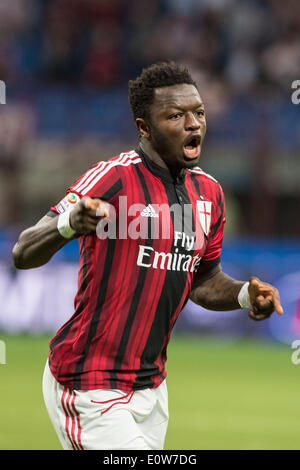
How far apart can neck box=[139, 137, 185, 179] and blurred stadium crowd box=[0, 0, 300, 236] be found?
9.24m

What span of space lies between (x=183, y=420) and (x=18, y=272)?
5002mm

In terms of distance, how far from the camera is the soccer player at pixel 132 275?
4078 mm

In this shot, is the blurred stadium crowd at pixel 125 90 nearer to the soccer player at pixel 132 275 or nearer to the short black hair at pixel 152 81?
the short black hair at pixel 152 81

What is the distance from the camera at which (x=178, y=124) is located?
4.28m

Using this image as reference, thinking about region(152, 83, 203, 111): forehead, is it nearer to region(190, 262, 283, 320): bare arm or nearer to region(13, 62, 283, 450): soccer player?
region(13, 62, 283, 450): soccer player

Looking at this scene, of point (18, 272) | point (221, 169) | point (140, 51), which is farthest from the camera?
point (140, 51)

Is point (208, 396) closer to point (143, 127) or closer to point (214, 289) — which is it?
point (214, 289)

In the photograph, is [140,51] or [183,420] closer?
[183,420]

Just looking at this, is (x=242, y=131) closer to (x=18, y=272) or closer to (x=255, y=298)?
(x=18, y=272)

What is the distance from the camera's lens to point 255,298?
426cm

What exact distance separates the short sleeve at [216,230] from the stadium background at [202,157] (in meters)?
3.95

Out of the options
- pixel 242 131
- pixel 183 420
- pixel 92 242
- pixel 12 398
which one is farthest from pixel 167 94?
pixel 242 131

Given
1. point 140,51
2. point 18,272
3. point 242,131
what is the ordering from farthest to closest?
1. point 140,51
2. point 242,131
3. point 18,272

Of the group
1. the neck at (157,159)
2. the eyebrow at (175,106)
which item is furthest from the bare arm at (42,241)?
the eyebrow at (175,106)
